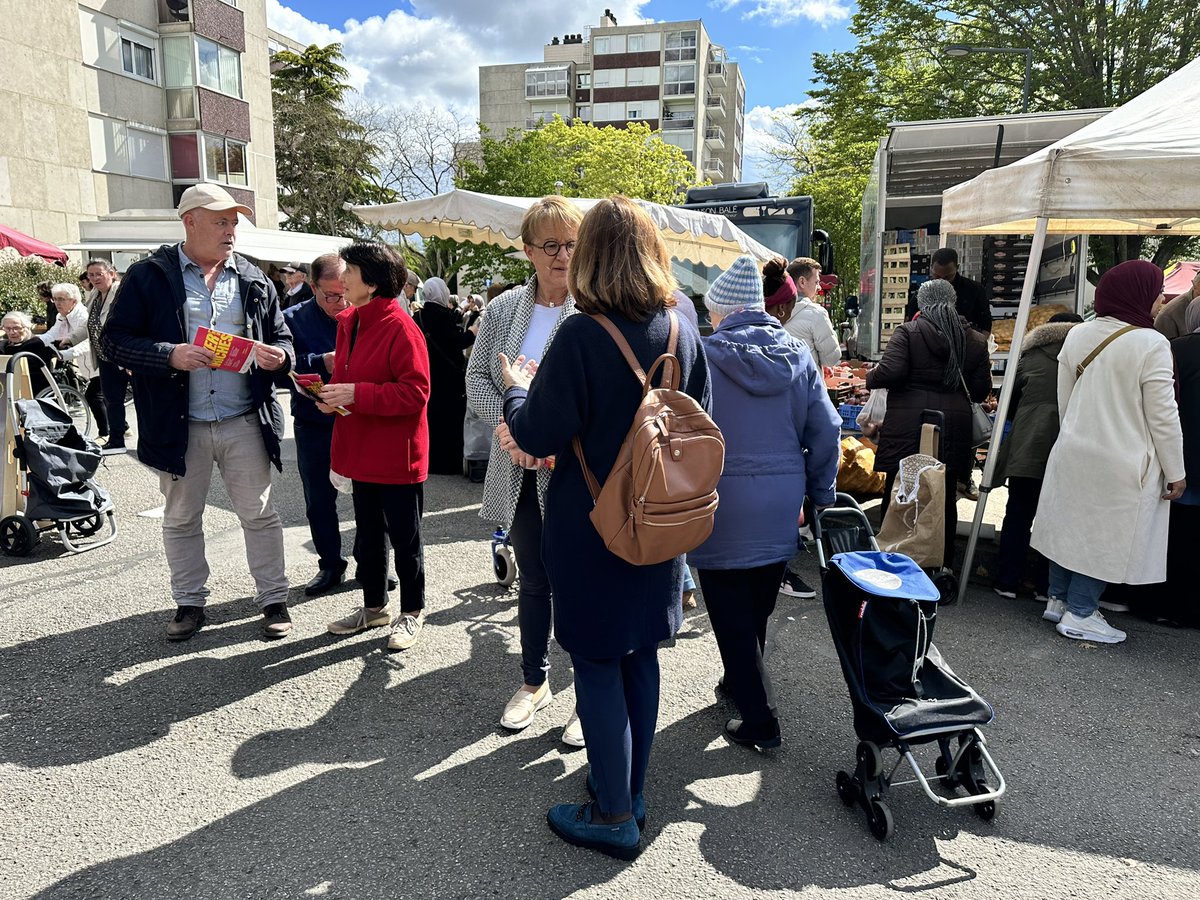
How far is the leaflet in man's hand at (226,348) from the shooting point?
3.69 metres

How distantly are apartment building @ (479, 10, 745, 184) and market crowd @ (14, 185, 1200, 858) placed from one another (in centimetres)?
7014

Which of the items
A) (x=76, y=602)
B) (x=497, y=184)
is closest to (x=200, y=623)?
(x=76, y=602)

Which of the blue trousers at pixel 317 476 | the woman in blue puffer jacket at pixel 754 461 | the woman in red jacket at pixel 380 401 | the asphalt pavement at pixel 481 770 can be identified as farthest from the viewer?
the blue trousers at pixel 317 476

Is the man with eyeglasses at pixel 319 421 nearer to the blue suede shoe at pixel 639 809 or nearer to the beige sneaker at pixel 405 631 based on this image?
the beige sneaker at pixel 405 631

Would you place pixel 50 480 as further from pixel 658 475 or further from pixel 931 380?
pixel 931 380

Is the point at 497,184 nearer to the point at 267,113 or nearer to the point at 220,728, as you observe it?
the point at 267,113

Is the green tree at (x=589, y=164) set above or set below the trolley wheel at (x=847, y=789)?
→ above

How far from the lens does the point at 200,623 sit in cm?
428

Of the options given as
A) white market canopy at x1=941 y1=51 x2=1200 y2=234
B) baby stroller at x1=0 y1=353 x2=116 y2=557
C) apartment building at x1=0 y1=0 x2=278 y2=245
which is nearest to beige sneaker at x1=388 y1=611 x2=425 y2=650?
baby stroller at x1=0 y1=353 x2=116 y2=557

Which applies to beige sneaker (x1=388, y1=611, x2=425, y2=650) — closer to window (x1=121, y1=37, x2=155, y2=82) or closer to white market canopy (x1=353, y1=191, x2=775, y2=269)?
white market canopy (x1=353, y1=191, x2=775, y2=269)

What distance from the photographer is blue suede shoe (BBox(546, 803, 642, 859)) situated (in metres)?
2.58

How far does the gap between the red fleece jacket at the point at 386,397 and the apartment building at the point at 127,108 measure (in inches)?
923

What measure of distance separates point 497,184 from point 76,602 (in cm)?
2740

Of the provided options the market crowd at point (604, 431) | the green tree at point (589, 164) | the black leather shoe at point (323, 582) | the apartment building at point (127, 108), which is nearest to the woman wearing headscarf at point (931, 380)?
the market crowd at point (604, 431)
